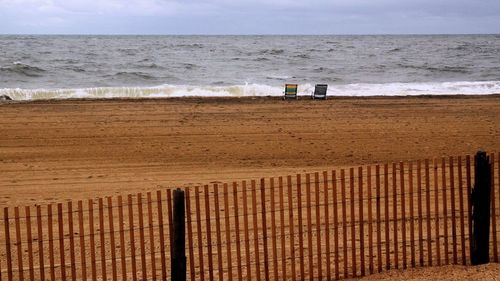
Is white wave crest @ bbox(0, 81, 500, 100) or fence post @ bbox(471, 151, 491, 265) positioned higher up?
fence post @ bbox(471, 151, 491, 265)

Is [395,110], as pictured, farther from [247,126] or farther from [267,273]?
[267,273]

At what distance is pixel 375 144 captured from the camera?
49.4 feet

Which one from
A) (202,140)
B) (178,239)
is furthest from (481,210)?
(202,140)

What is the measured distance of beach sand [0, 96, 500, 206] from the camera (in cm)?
1171

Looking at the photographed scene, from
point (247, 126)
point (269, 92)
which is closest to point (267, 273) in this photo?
point (247, 126)

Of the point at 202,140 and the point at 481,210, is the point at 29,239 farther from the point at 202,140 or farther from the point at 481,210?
the point at 202,140

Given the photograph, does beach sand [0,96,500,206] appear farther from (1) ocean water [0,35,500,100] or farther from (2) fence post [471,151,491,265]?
(1) ocean water [0,35,500,100]

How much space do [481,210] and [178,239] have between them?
3.05 meters

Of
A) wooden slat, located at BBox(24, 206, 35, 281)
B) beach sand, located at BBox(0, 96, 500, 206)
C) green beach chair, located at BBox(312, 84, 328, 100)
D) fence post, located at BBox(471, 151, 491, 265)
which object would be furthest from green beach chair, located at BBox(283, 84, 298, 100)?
wooden slat, located at BBox(24, 206, 35, 281)

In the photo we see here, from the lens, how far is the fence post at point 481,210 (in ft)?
21.1

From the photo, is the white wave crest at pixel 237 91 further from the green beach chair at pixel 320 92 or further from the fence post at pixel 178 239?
the fence post at pixel 178 239

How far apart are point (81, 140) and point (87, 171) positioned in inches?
134

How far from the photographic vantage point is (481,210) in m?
6.54

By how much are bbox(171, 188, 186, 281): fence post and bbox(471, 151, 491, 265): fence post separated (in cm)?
293
